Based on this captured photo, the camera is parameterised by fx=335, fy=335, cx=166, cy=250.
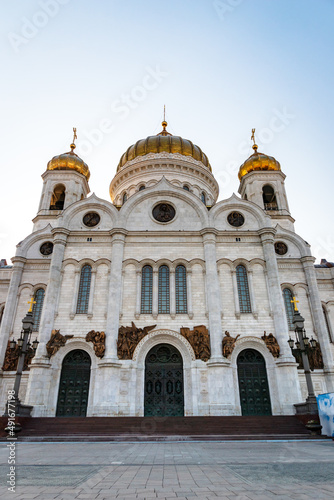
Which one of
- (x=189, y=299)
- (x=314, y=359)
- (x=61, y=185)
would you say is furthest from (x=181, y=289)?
(x=61, y=185)

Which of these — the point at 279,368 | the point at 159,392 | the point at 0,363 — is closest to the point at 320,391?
the point at 279,368

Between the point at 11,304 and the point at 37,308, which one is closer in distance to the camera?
the point at 11,304

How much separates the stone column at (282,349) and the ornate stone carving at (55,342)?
11.8 m

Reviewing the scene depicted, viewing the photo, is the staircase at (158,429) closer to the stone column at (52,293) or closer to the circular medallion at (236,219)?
the stone column at (52,293)

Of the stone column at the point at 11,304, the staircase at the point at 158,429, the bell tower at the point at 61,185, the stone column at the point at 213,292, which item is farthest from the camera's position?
the bell tower at the point at 61,185

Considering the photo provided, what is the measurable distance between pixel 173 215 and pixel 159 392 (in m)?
11.3

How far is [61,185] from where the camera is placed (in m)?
27.6

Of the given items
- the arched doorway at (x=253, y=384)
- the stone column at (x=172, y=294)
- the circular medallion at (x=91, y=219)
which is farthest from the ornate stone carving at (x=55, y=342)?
the arched doorway at (x=253, y=384)

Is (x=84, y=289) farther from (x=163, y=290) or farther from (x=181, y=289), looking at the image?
(x=181, y=289)

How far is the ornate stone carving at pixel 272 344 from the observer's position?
18594 millimetres

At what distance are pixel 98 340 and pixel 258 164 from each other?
1983 centimetres

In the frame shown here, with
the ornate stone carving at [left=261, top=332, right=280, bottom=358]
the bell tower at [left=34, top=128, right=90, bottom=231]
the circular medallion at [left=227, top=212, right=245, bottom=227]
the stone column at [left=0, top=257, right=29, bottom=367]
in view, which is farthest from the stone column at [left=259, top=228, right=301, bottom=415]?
the stone column at [left=0, top=257, right=29, bottom=367]

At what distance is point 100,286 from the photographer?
20516mm

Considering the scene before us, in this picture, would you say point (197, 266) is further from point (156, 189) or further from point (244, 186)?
point (244, 186)
